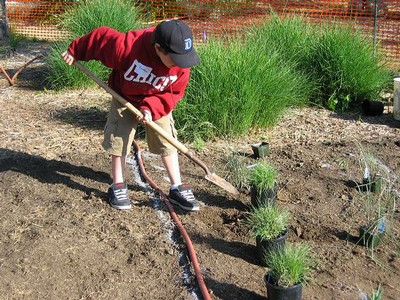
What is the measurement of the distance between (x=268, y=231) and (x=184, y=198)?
944mm

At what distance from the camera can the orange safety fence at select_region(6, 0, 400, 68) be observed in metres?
9.45

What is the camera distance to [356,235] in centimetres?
408

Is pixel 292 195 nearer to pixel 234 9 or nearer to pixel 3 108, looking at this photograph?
pixel 3 108

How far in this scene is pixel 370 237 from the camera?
3.88m

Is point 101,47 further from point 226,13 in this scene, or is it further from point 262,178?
point 226,13

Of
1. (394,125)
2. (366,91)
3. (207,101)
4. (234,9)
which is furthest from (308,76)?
(234,9)

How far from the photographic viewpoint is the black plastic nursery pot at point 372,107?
21.4 feet

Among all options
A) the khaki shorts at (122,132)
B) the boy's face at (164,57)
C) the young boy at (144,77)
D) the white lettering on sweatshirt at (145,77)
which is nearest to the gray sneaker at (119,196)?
the young boy at (144,77)

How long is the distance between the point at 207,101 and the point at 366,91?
207 cm

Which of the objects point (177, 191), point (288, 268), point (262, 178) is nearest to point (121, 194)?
point (177, 191)

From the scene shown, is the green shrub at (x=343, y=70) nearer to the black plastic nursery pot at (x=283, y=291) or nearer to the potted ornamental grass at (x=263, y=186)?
the potted ornamental grass at (x=263, y=186)

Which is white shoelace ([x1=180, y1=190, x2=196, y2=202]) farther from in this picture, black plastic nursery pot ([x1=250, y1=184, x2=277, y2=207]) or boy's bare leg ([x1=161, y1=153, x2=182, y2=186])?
black plastic nursery pot ([x1=250, y1=184, x2=277, y2=207])

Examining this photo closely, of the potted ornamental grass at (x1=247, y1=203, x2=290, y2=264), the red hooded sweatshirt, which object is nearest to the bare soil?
the potted ornamental grass at (x1=247, y1=203, x2=290, y2=264)

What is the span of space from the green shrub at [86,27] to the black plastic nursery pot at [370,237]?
4.31 meters
